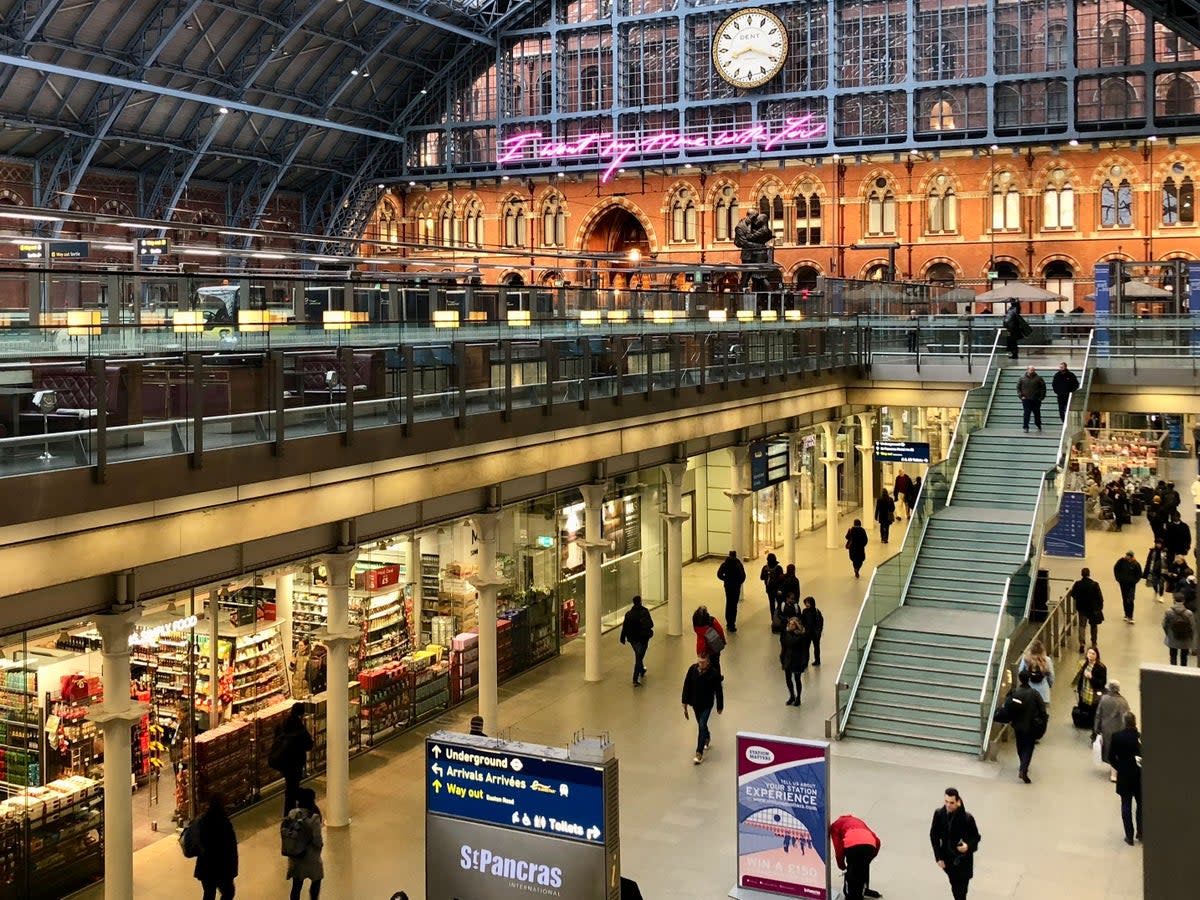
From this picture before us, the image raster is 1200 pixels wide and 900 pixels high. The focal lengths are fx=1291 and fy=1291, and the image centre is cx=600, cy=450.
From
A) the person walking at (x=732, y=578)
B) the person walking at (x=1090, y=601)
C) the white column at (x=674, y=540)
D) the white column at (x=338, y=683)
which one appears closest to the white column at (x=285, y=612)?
the white column at (x=338, y=683)

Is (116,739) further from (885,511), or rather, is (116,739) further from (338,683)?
(885,511)

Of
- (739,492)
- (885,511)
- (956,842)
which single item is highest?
(739,492)

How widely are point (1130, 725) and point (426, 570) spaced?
829cm

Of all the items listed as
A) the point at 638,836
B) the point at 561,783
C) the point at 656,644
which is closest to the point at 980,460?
the point at 656,644

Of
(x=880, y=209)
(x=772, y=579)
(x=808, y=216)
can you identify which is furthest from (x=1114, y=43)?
(x=772, y=579)

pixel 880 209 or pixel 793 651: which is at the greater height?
pixel 880 209

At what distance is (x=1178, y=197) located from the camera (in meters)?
43.5

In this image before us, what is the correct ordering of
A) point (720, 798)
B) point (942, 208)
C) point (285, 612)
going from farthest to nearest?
point (942, 208) → point (285, 612) → point (720, 798)

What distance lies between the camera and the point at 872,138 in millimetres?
46719

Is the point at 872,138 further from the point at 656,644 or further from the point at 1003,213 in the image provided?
the point at 656,644

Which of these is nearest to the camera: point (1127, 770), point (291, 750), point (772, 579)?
point (1127, 770)

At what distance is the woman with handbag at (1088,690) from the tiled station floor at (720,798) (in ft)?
0.74

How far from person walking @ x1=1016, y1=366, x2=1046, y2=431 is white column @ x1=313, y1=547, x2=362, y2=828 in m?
12.8

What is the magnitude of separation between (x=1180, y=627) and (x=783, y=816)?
7.46 metres
